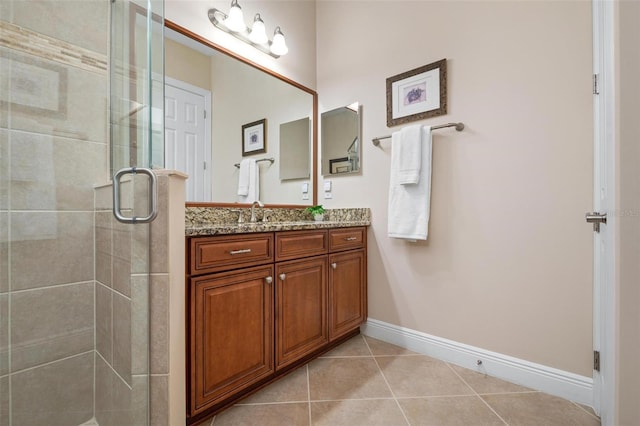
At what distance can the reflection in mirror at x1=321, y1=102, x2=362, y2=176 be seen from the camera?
7.36 ft

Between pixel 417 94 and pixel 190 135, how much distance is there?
4.89ft

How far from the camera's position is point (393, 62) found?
2047mm

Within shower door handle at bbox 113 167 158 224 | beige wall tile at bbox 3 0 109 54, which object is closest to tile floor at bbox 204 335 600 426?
shower door handle at bbox 113 167 158 224

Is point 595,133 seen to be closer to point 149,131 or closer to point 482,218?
point 482,218

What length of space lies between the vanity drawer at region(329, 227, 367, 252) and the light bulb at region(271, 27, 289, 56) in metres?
1.42

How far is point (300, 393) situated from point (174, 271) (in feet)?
3.09

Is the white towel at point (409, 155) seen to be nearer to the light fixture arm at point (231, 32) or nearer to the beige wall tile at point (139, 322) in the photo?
the light fixture arm at point (231, 32)

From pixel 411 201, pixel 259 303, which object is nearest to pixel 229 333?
pixel 259 303

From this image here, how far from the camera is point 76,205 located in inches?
49.2

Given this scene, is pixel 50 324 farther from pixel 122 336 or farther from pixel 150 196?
pixel 150 196

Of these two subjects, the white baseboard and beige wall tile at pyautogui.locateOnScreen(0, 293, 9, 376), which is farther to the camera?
the white baseboard

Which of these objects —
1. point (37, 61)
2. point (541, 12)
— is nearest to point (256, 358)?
point (37, 61)

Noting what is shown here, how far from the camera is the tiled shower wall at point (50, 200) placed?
3.53ft

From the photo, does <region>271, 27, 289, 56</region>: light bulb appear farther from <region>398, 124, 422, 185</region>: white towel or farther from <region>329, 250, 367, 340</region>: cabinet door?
<region>329, 250, 367, 340</region>: cabinet door
